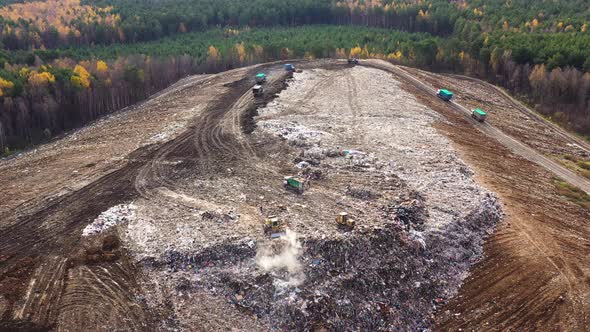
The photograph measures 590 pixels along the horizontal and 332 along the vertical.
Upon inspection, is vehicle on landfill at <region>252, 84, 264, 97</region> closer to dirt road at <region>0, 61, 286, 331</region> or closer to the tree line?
dirt road at <region>0, 61, 286, 331</region>

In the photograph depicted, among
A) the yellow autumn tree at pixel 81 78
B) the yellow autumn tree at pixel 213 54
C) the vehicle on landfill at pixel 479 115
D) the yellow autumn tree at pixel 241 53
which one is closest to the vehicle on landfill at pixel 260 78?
the yellow autumn tree at pixel 241 53

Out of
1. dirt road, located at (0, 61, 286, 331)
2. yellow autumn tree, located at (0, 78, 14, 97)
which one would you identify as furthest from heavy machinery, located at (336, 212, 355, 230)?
yellow autumn tree, located at (0, 78, 14, 97)

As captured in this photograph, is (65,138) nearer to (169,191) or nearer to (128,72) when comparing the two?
(128,72)

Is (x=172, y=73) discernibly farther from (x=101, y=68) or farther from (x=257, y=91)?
(x=257, y=91)

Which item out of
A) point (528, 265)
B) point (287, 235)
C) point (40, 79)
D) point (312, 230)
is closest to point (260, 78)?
point (40, 79)

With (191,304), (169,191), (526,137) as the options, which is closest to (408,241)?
(191,304)

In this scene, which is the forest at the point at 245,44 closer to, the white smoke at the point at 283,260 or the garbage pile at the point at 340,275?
the garbage pile at the point at 340,275
